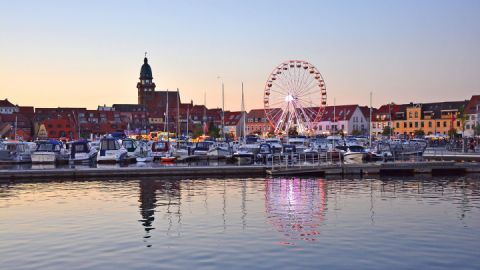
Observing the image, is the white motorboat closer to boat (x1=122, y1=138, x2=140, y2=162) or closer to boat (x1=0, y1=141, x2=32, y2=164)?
boat (x1=122, y1=138, x2=140, y2=162)

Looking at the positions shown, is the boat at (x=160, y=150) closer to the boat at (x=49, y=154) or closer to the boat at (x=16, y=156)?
the boat at (x=49, y=154)

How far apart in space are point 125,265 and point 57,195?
17558 mm

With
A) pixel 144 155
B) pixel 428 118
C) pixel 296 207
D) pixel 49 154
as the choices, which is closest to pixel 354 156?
pixel 144 155

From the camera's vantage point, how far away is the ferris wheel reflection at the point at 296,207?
2062 centimetres

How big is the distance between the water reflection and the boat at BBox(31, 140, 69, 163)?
20030mm

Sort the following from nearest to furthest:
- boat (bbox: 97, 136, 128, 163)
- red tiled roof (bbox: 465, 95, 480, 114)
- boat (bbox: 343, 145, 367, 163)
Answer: boat (bbox: 343, 145, 367, 163)
boat (bbox: 97, 136, 128, 163)
red tiled roof (bbox: 465, 95, 480, 114)

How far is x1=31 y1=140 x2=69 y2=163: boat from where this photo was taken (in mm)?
56438

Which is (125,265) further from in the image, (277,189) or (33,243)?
(277,189)

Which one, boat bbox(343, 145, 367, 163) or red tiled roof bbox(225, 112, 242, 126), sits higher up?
red tiled roof bbox(225, 112, 242, 126)

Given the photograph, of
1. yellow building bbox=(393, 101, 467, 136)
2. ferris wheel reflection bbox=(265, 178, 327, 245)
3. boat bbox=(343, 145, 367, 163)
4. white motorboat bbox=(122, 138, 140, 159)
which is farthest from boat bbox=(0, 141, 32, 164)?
yellow building bbox=(393, 101, 467, 136)

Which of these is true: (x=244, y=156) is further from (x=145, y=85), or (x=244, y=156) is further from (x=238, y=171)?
(x=145, y=85)

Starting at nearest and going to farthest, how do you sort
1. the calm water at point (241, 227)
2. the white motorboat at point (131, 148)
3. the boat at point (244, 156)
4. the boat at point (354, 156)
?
the calm water at point (241, 227), the boat at point (354, 156), the boat at point (244, 156), the white motorboat at point (131, 148)

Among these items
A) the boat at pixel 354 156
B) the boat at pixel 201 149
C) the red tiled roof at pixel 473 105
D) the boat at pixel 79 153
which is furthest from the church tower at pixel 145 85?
the boat at pixel 354 156

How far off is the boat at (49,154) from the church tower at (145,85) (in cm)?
12913
